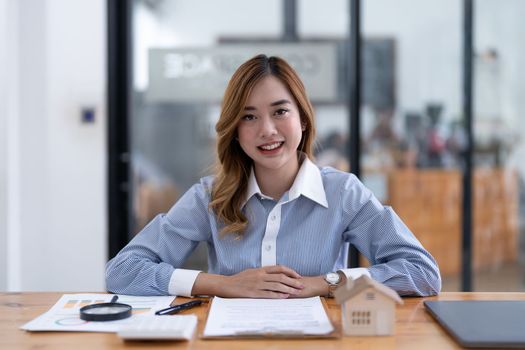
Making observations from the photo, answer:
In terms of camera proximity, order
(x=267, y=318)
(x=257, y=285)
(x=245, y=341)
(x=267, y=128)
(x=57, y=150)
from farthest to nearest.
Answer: (x=57, y=150)
(x=267, y=128)
(x=257, y=285)
(x=267, y=318)
(x=245, y=341)

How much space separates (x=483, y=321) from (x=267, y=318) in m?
0.43

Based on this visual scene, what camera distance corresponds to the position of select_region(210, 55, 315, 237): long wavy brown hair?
1.99 meters

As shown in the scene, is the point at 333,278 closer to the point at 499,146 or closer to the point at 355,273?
the point at 355,273

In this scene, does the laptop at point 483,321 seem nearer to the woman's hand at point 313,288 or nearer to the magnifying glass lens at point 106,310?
the woman's hand at point 313,288

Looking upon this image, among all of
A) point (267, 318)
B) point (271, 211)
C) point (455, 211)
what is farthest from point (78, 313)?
point (455, 211)

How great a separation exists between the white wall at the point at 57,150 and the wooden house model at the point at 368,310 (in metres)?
2.69

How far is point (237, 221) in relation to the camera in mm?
1982

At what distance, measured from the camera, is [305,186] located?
2014 millimetres

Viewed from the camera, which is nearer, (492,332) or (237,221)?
(492,332)

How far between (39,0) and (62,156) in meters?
0.85

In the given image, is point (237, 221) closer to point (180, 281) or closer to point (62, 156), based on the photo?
point (180, 281)

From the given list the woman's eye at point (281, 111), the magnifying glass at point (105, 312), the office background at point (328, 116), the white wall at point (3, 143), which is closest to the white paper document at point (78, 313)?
the magnifying glass at point (105, 312)

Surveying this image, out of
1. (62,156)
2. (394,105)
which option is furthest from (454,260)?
(62,156)

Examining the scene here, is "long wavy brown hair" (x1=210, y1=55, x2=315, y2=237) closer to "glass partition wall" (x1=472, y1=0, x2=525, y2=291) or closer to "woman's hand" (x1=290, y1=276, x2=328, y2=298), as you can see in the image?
"woman's hand" (x1=290, y1=276, x2=328, y2=298)
